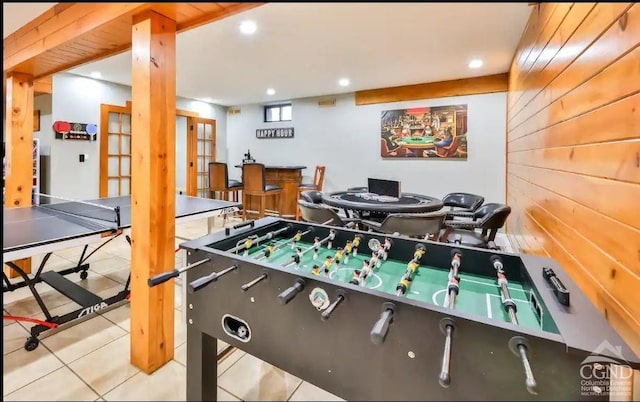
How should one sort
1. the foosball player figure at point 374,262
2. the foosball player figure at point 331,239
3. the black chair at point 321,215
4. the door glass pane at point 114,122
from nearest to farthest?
the foosball player figure at point 374,262 → the foosball player figure at point 331,239 → the black chair at point 321,215 → the door glass pane at point 114,122

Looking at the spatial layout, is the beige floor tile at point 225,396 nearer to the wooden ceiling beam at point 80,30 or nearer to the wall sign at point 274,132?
the wooden ceiling beam at point 80,30

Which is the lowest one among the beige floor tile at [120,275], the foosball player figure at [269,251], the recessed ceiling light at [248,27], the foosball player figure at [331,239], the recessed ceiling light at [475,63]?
the beige floor tile at [120,275]

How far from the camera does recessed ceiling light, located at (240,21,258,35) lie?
3.01 metres

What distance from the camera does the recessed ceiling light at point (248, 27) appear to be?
9.89 feet

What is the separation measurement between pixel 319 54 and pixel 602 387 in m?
→ 3.92

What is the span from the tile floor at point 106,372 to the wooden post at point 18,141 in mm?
1189

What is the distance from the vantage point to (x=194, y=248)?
139 centimetres

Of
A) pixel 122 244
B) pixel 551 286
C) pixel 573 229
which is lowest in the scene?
pixel 122 244

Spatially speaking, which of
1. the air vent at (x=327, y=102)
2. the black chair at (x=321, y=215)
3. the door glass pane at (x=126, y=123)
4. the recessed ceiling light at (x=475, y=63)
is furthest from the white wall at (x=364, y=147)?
the black chair at (x=321, y=215)

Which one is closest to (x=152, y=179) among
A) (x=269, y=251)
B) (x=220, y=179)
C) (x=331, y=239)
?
(x=269, y=251)

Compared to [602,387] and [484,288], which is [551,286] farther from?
[602,387]

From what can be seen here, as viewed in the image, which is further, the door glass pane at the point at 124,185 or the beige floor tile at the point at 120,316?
the door glass pane at the point at 124,185

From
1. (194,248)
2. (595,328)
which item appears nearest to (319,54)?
(194,248)

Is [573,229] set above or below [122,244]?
above
